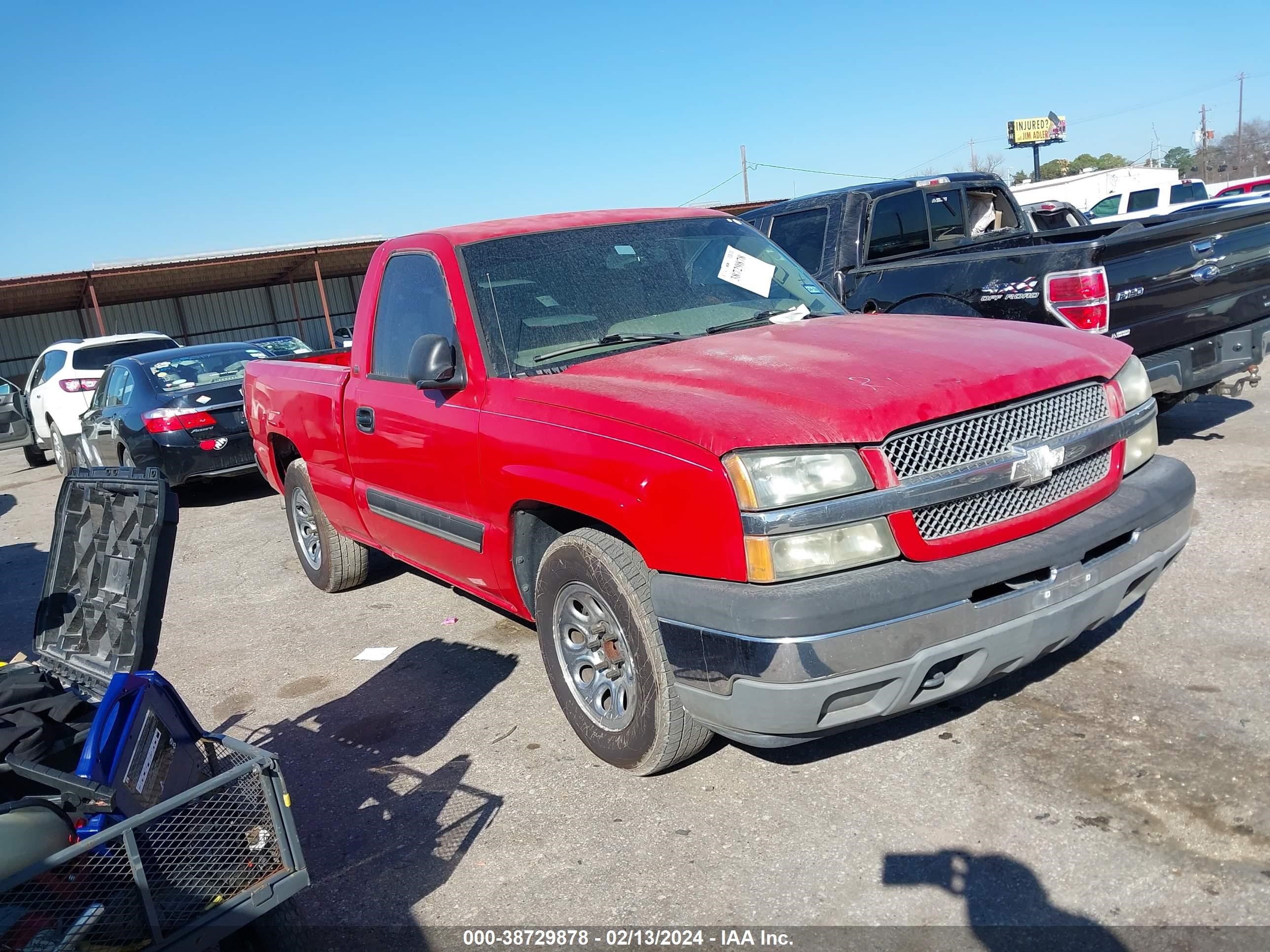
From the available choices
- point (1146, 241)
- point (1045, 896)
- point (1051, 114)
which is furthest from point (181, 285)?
point (1051, 114)

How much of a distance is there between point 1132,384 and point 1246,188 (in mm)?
20659

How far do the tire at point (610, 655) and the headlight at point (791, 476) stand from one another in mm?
480

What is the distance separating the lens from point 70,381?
13.4 m

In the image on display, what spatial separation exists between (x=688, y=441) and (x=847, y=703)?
86 cm

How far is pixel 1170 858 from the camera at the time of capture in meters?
2.68

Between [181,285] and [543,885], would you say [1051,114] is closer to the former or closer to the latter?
[181,285]

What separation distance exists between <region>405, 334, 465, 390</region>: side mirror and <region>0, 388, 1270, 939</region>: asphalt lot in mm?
1384

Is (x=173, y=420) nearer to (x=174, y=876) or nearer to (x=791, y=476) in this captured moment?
(x=174, y=876)

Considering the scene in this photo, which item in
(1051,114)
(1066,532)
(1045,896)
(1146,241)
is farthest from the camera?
(1051,114)

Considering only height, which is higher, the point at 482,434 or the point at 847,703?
the point at 482,434

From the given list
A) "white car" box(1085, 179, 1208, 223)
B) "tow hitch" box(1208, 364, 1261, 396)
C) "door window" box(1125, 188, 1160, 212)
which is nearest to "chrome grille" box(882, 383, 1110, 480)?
"tow hitch" box(1208, 364, 1261, 396)

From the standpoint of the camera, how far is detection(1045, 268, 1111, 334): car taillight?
536 cm

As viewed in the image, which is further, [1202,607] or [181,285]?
[181,285]

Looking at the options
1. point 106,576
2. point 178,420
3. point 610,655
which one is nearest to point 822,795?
point 610,655
